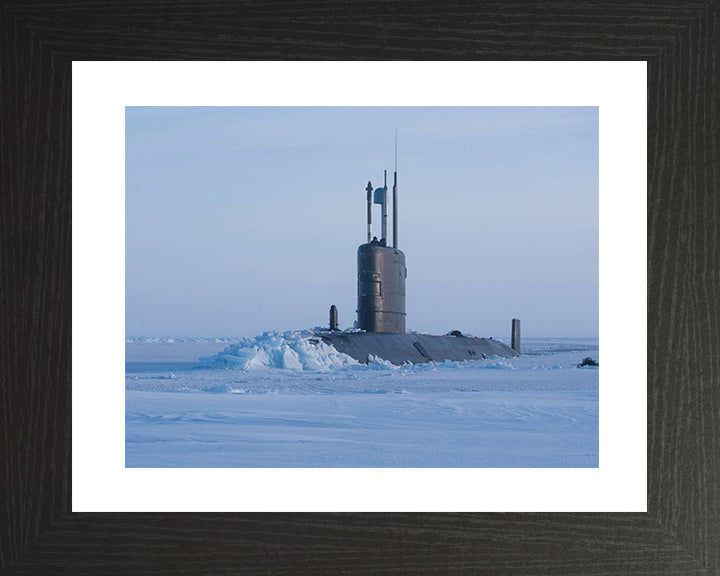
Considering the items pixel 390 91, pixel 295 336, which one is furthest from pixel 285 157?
pixel 390 91

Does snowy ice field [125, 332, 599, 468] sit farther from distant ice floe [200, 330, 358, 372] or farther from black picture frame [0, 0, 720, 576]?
black picture frame [0, 0, 720, 576]

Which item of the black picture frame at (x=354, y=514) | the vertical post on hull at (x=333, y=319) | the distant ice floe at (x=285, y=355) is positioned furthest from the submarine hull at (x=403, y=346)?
the black picture frame at (x=354, y=514)

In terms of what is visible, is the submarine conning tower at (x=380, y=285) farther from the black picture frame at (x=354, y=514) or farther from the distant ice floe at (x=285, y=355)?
the black picture frame at (x=354, y=514)

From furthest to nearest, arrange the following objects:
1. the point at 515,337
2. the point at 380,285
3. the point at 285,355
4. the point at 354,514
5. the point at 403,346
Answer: the point at 515,337, the point at 285,355, the point at 403,346, the point at 380,285, the point at 354,514

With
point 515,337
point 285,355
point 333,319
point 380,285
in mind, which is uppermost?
point 380,285

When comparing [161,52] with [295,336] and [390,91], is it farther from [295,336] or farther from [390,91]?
[295,336]

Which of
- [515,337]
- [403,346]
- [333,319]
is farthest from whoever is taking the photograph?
[515,337]

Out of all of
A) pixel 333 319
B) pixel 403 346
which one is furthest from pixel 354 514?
pixel 333 319

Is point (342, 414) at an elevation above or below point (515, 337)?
below

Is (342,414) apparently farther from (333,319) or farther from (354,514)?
(354,514)
